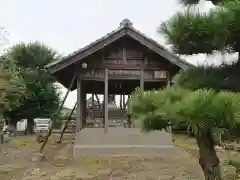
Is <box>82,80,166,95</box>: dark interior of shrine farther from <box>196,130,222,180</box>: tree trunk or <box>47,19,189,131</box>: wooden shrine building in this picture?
<box>196,130,222,180</box>: tree trunk

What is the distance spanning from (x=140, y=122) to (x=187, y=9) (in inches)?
75.2

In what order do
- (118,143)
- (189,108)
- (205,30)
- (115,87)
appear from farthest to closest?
(115,87) → (118,143) → (205,30) → (189,108)

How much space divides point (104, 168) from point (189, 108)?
5.99m

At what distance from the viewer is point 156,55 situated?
12352mm

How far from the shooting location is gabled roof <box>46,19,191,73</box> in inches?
457

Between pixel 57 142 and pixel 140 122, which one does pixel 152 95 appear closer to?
pixel 140 122

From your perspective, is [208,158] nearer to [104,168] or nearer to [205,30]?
[205,30]

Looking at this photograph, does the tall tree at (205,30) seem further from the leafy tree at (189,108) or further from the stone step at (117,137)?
the stone step at (117,137)

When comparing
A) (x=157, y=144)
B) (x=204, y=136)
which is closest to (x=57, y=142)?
(x=157, y=144)

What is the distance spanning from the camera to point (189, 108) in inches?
165

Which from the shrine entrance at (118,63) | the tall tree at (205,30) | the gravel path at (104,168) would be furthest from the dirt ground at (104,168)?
the tall tree at (205,30)

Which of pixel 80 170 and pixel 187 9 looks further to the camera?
pixel 80 170

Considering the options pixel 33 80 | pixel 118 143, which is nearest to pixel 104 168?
pixel 118 143

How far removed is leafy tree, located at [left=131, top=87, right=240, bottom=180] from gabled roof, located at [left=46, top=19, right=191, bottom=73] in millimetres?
6542
